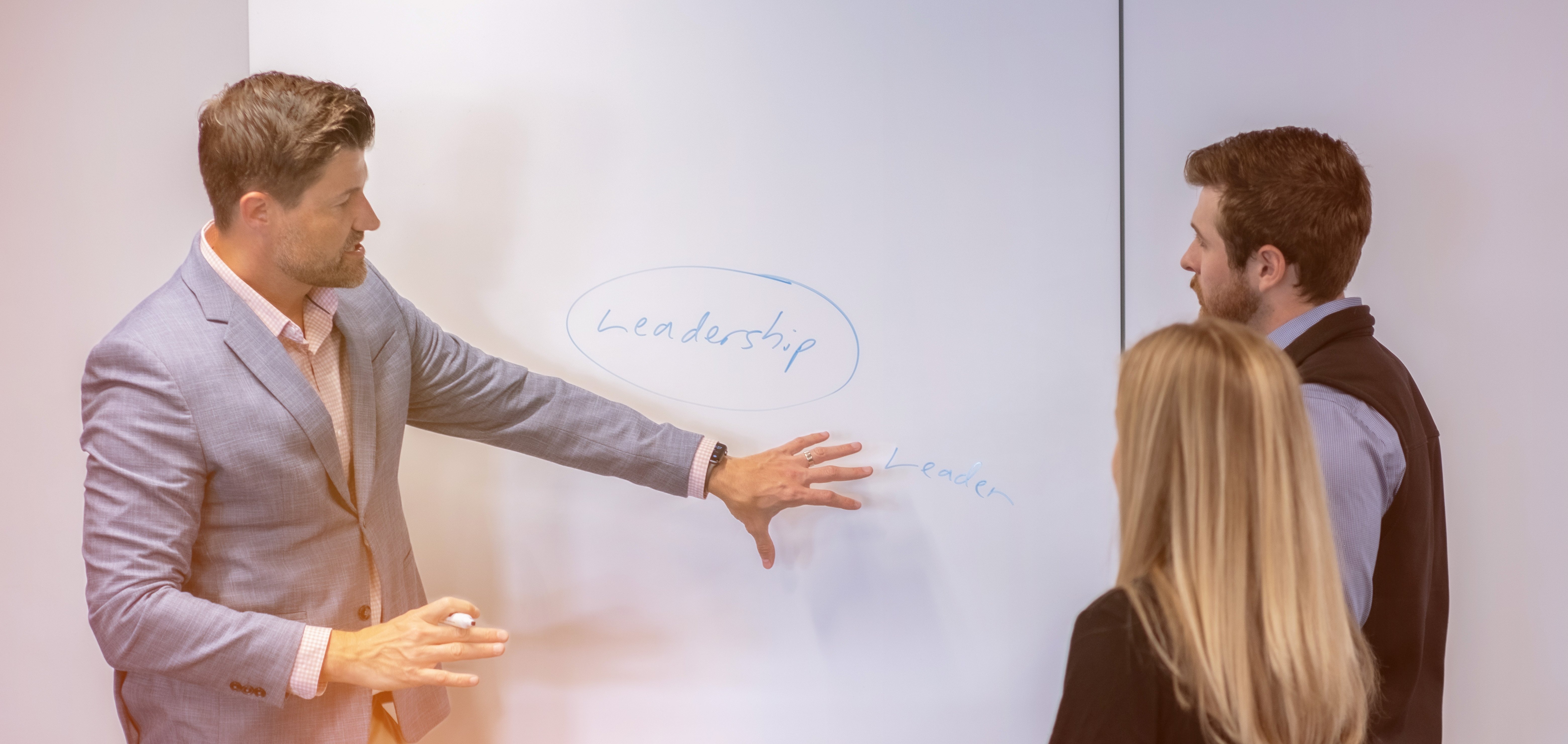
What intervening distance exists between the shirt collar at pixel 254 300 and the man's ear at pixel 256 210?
6cm

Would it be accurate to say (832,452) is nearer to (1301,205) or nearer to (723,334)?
(723,334)

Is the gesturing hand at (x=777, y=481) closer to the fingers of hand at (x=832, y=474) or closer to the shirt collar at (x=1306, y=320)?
the fingers of hand at (x=832, y=474)

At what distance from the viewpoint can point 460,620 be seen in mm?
1086

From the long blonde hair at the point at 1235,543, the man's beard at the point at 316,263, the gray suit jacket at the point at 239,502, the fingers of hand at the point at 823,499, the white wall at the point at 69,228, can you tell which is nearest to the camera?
the long blonde hair at the point at 1235,543

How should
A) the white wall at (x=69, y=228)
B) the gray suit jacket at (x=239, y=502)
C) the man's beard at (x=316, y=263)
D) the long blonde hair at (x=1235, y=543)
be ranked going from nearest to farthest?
1. the long blonde hair at (x=1235, y=543)
2. the gray suit jacket at (x=239, y=502)
3. the man's beard at (x=316, y=263)
4. the white wall at (x=69, y=228)

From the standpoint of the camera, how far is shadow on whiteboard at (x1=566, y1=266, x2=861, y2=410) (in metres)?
1.42

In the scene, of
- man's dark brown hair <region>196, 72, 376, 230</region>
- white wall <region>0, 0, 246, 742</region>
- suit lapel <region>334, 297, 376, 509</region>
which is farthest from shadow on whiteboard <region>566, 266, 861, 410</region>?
white wall <region>0, 0, 246, 742</region>

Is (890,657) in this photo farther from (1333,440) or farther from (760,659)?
(1333,440)

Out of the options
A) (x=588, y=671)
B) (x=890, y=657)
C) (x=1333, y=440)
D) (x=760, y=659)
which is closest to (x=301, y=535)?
(x=588, y=671)

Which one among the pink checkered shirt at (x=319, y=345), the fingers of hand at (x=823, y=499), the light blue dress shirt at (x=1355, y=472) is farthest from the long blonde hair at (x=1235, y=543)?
the pink checkered shirt at (x=319, y=345)

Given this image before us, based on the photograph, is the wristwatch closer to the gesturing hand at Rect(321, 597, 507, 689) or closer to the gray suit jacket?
the gray suit jacket

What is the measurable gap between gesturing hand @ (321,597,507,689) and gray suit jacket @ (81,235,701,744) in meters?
0.05

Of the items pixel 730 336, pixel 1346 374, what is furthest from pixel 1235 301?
pixel 730 336

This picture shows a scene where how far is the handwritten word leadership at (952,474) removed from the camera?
1437mm
